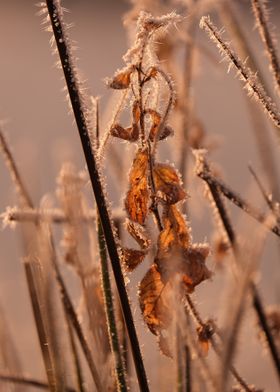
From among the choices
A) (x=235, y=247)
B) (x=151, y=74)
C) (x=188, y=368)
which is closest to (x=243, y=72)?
(x=151, y=74)

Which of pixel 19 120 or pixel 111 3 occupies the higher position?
pixel 111 3

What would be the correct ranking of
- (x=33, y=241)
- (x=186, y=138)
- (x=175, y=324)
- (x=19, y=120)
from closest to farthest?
(x=175, y=324) → (x=33, y=241) → (x=186, y=138) → (x=19, y=120)

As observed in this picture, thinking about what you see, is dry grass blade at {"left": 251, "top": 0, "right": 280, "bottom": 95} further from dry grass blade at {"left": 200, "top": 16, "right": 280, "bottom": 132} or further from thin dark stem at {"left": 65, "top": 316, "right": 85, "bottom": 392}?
thin dark stem at {"left": 65, "top": 316, "right": 85, "bottom": 392}

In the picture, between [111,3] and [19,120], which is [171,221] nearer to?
[19,120]

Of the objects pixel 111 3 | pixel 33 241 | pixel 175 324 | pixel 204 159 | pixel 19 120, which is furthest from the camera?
pixel 111 3

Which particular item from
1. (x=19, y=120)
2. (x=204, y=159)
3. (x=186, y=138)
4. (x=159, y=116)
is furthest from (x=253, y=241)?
(x=19, y=120)

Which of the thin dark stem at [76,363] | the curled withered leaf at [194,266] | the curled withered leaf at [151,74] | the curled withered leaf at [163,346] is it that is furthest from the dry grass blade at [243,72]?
the thin dark stem at [76,363]

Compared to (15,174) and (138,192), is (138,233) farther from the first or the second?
(15,174)
